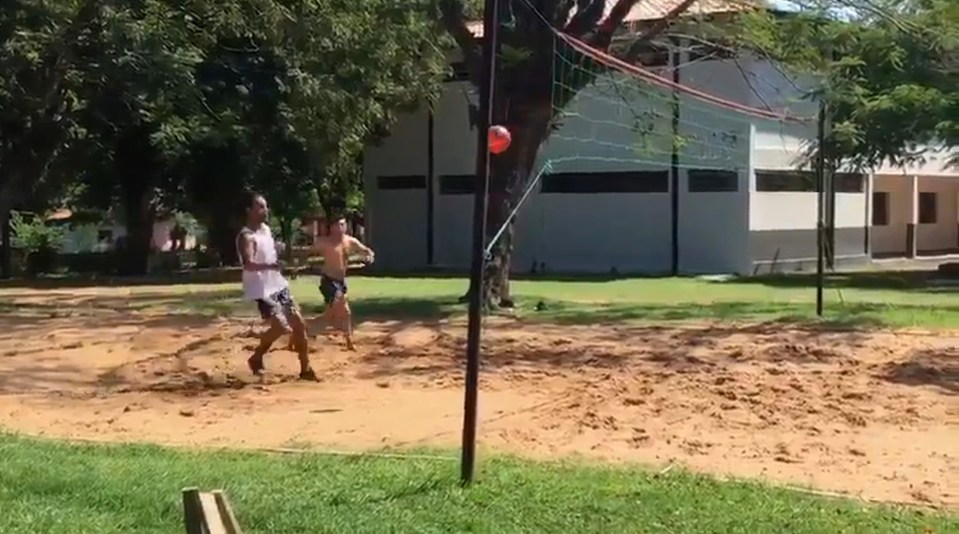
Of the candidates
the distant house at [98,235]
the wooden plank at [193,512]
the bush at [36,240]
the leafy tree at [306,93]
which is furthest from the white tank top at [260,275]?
the distant house at [98,235]

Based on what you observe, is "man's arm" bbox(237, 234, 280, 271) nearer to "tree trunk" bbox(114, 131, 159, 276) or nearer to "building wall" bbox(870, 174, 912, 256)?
"tree trunk" bbox(114, 131, 159, 276)

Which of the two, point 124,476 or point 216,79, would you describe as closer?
point 124,476

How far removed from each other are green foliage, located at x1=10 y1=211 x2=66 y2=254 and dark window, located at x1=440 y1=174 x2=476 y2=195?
1136cm

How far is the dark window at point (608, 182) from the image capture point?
32.9 m

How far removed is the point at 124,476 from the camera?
296 inches

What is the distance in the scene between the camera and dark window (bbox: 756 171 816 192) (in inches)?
1277

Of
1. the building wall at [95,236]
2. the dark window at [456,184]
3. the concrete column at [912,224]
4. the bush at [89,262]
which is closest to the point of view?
the dark window at [456,184]

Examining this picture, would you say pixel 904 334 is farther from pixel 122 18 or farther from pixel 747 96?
pixel 747 96

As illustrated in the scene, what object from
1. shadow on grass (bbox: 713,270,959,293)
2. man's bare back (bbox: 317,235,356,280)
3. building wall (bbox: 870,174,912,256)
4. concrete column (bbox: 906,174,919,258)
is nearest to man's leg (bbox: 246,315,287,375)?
man's bare back (bbox: 317,235,356,280)

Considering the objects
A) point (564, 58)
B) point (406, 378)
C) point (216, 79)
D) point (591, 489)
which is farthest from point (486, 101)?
point (216, 79)

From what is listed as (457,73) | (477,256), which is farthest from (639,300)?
(477,256)

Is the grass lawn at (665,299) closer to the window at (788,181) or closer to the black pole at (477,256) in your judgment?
the window at (788,181)

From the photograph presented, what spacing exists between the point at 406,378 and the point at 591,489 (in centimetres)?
575

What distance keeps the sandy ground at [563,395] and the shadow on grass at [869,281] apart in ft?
36.2
